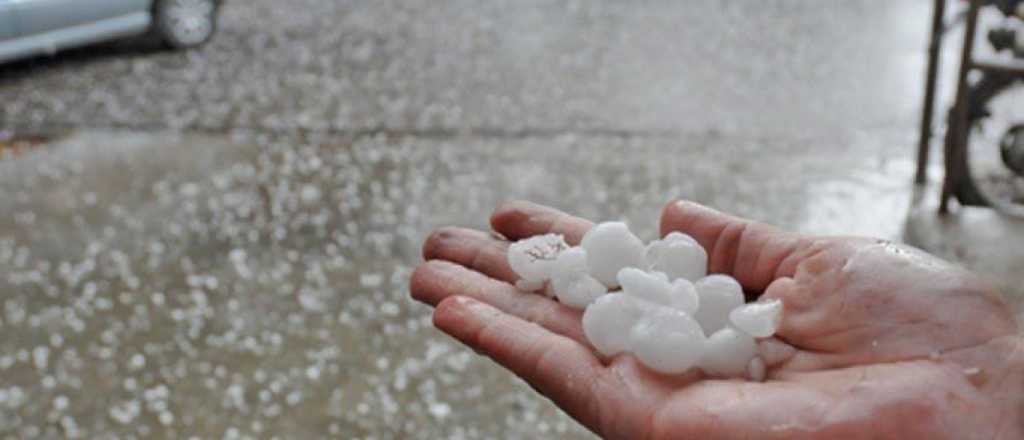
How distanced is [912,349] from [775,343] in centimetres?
26

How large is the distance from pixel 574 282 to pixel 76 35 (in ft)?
17.3

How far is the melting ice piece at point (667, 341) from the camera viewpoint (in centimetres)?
183

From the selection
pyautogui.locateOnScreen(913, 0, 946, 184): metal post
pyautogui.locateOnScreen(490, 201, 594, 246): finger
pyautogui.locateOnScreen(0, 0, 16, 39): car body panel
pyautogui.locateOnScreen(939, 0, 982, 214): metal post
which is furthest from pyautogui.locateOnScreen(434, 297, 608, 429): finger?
pyautogui.locateOnScreen(0, 0, 16, 39): car body panel

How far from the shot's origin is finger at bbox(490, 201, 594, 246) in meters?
2.39

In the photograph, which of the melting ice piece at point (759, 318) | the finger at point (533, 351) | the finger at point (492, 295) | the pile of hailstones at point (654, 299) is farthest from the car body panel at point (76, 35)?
the melting ice piece at point (759, 318)

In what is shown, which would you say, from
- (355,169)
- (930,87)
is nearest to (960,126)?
(930,87)

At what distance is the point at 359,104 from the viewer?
19.1ft

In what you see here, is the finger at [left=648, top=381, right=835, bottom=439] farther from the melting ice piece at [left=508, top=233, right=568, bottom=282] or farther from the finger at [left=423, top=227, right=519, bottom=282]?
the finger at [left=423, top=227, right=519, bottom=282]

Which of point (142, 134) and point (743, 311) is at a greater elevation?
point (743, 311)

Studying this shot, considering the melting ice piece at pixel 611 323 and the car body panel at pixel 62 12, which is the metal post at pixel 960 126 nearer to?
the melting ice piece at pixel 611 323

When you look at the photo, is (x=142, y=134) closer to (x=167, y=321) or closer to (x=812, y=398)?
(x=167, y=321)

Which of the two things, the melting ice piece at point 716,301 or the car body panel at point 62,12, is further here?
the car body panel at point 62,12

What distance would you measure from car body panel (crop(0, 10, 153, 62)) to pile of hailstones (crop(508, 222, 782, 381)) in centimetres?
494

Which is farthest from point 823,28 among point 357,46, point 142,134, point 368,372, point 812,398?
point 812,398
